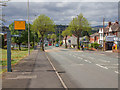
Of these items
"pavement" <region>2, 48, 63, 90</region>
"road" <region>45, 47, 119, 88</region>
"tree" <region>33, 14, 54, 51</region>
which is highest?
"tree" <region>33, 14, 54, 51</region>

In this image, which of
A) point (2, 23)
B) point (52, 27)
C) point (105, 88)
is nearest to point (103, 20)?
point (52, 27)

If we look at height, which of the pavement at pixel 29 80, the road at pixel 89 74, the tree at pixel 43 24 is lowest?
the road at pixel 89 74

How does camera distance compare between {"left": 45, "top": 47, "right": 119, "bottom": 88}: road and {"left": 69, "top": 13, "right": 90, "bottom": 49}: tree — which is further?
{"left": 69, "top": 13, "right": 90, "bottom": 49}: tree

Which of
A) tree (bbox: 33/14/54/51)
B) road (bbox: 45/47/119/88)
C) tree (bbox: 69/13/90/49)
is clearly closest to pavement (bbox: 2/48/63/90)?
road (bbox: 45/47/119/88)

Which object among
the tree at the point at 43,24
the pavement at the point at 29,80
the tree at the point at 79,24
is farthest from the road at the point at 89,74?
the tree at the point at 79,24

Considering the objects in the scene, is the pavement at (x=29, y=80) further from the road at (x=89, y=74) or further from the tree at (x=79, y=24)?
→ the tree at (x=79, y=24)

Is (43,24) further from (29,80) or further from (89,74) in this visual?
(29,80)

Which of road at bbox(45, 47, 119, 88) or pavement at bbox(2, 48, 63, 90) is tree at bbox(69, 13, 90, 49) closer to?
road at bbox(45, 47, 119, 88)

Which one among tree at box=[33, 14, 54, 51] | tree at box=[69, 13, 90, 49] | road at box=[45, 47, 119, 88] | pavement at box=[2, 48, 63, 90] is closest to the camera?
pavement at box=[2, 48, 63, 90]

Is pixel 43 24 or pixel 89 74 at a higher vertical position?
pixel 43 24

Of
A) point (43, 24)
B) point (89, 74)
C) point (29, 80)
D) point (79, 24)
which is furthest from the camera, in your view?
point (79, 24)

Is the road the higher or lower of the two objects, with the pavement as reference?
lower

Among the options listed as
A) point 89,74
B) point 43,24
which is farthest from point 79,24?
point 89,74

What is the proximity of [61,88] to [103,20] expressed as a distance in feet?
135
